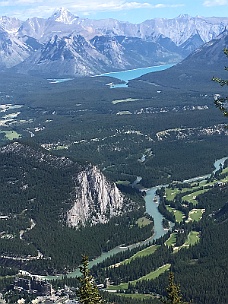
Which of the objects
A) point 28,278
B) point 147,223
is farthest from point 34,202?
point 28,278

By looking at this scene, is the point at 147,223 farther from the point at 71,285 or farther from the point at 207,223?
the point at 71,285

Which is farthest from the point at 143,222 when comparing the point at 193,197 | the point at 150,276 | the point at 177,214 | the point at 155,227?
the point at 150,276

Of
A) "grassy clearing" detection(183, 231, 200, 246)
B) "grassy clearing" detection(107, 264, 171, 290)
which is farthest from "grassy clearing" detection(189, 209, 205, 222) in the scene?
"grassy clearing" detection(107, 264, 171, 290)

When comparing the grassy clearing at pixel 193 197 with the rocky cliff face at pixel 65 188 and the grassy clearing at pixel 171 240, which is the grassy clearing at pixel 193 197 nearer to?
the rocky cliff face at pixel 65 188

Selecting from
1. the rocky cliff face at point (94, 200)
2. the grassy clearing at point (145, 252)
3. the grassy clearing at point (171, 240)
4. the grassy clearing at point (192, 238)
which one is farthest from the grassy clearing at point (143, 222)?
the grassy clearing at point (145, 252)

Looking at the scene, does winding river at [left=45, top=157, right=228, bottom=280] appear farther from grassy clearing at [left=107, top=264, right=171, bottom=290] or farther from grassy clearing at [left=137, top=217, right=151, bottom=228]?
grassy clearing at [left=107, top=264, right=171, bottom=290]
